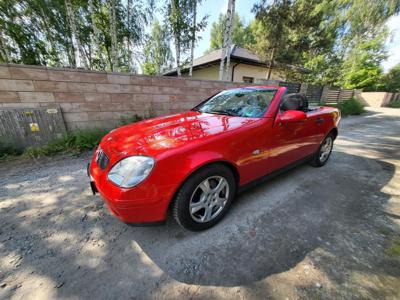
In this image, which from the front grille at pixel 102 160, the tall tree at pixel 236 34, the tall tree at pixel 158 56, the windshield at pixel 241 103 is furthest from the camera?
the tall tree at pixel 236 34

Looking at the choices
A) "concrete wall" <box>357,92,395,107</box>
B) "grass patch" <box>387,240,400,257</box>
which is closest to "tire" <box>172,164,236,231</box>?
"grass patch" <box>387,240,400,257</box>

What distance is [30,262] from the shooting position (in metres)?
1.49

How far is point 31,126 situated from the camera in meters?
3.66

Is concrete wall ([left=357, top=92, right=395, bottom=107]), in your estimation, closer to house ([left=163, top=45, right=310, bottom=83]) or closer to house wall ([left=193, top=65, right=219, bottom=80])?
house ([left=163, top=45, right=310, bottom=83])

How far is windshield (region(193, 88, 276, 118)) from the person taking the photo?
7.33 feet

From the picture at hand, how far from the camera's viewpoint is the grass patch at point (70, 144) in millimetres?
3591

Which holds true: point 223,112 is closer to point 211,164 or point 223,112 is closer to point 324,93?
point 211,164

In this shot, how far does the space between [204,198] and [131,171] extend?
760mm

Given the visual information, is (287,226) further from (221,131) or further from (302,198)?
(221,131)

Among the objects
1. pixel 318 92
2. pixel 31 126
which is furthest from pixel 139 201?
pixel 318 92

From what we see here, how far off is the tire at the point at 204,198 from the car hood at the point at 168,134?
0.35 meters

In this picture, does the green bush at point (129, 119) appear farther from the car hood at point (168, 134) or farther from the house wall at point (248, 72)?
the house wall at point (248, 72)

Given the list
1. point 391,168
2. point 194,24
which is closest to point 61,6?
point 194,24

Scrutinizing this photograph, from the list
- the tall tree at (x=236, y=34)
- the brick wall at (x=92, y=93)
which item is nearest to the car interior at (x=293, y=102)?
the brick wall at (x=92, y=93)
